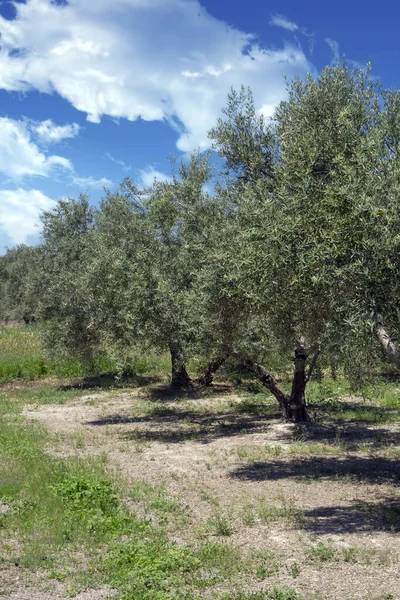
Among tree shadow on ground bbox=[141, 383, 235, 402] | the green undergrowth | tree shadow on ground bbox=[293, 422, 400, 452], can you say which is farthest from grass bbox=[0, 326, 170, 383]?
the green undergrowth

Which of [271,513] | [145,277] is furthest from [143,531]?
[145,277]

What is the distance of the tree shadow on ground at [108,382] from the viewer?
3088cm

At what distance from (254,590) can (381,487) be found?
20.7 feet

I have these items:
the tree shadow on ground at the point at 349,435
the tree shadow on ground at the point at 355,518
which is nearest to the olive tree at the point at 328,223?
the tree shadow on ground at the point at 355,518

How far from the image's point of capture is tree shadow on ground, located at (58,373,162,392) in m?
30.9

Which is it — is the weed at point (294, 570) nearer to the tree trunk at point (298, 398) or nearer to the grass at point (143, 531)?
the grass at point (143, 531)

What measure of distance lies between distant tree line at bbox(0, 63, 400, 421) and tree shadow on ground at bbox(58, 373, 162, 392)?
785cm

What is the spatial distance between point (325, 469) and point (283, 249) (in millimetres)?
6809

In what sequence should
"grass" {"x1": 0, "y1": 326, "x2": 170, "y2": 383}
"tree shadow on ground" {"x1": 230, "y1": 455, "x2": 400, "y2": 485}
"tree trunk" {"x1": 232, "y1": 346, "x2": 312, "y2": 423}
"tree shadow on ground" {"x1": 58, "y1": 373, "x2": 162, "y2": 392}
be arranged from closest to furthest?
"tree shadow on ground" {"x1": 230, "y1": 455, "x2": 400, "y2": 485} → "tree trunk" {"x1": 232, "y1": 346, "x2": 312, "y2": 423} → "tree shadow on ground" {"x1": 58, "y1": 373, "x2": 162, "y2": 392} → "grass" {"x1": 0, "y1": 326, "x2": 170, "y2": 383}

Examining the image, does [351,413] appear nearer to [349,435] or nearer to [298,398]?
[298,398]

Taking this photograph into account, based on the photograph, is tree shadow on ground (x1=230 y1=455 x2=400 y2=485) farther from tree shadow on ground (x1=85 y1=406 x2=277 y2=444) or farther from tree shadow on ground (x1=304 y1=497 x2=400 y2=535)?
tree shadow on ground (x1=85 y1=406 x2=277 y2=444)

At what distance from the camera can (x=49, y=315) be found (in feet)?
98.5

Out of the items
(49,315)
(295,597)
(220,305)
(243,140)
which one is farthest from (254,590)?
(49,315)

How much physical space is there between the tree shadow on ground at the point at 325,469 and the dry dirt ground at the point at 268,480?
0.08 ft
